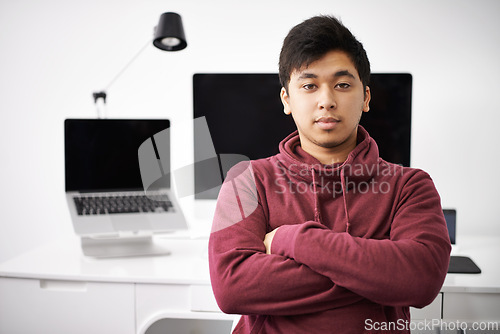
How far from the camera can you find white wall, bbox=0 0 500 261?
5.21ft

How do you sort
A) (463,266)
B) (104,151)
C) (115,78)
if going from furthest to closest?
(115,78) → (104,151) → (463,266)

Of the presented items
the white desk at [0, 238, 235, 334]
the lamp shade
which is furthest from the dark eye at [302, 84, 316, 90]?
the lamp shade

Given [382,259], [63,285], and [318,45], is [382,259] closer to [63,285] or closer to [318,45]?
[318,45]

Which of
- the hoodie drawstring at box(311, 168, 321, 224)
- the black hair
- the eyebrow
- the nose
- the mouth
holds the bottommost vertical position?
the hoodie drawstring at box(311, 168, 321, 224)

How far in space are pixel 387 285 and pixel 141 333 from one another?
748 mm

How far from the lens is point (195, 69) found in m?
1.71

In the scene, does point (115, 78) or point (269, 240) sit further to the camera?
point (115, 78)

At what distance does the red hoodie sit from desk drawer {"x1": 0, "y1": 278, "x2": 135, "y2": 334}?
1.36 feet

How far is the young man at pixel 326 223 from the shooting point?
29.9 inches

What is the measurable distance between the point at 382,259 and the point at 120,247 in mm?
943

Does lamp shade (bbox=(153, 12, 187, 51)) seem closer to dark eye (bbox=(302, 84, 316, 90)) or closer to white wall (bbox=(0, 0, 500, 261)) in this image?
white wall (bbox=(0, 0, 500, 261))

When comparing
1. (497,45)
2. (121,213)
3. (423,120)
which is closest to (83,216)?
(121,213)

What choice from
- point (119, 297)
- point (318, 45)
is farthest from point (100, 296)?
point (318, 45)

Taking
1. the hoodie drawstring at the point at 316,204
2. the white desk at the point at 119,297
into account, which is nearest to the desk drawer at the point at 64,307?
the white desk at the point at 119,297
